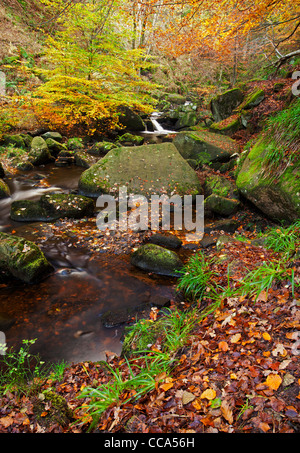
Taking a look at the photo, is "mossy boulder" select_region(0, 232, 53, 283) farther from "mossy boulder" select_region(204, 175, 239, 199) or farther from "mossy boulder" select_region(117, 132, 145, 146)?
"mossy boulder" select_region(117, 132, 145, 146)

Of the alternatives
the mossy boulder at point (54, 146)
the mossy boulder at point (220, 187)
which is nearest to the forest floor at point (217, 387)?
the mossy boulder at point (220, 187)

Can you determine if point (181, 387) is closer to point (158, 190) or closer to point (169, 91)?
point (158, 190)

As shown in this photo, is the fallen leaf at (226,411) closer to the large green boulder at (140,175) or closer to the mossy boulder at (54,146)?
the large green boulder at (140,175)

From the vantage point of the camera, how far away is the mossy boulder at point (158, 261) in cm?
493

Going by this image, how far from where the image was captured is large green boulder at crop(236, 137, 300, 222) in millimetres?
4629

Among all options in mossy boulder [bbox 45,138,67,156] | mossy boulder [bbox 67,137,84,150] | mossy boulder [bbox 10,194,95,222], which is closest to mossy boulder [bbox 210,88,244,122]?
mossy boulder [bbox 67,137,84,150]

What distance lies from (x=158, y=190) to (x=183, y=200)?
971 millimetres

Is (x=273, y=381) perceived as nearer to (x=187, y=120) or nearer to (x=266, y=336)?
(x=266, y=336)

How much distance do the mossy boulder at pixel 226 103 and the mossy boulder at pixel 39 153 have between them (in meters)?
9.32

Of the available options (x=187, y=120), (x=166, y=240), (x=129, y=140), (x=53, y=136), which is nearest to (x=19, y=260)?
(x=166, y=240)

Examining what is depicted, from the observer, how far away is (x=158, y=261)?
501 cm

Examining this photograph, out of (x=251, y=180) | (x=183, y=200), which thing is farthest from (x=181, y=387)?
(x=183, y=200)

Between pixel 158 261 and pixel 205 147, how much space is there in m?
6.53

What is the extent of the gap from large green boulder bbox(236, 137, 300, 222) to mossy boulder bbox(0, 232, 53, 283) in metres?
5.15
